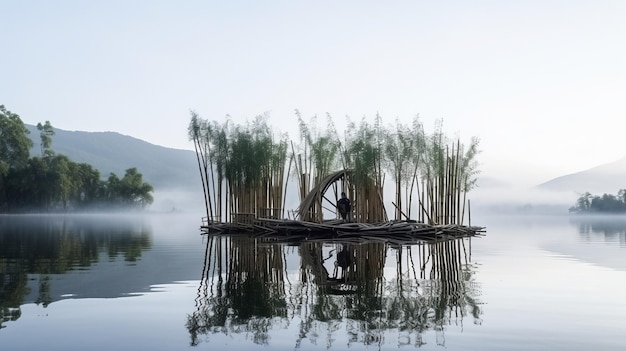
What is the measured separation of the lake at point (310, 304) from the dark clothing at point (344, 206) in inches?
428

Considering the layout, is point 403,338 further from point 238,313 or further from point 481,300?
point 481,300

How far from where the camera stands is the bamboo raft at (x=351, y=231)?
888 inches

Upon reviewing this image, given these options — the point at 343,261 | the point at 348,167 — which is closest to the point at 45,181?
the point at 348,167

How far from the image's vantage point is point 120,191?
2798 inches

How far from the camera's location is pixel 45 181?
63.0 m

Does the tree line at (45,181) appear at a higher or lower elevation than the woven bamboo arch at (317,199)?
higher

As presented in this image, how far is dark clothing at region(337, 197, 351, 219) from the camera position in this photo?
81.0 ft

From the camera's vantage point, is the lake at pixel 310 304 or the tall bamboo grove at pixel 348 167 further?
the tall bamboo grove at pixel 348 167

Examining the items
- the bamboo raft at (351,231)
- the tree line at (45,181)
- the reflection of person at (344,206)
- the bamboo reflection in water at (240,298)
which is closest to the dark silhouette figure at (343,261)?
the bamboo reflection in water at (240,298)

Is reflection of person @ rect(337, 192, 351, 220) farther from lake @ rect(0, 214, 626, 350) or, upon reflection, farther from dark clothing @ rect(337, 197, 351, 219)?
lake @ rect(0, 214, 626, 350)

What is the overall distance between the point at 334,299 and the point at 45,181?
60797 millimetres

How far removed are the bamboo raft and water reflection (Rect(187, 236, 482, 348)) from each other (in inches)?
341

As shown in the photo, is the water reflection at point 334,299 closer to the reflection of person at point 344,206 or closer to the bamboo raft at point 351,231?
the bamboo raft at point 351,231

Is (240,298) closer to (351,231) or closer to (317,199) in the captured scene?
(351,231)
